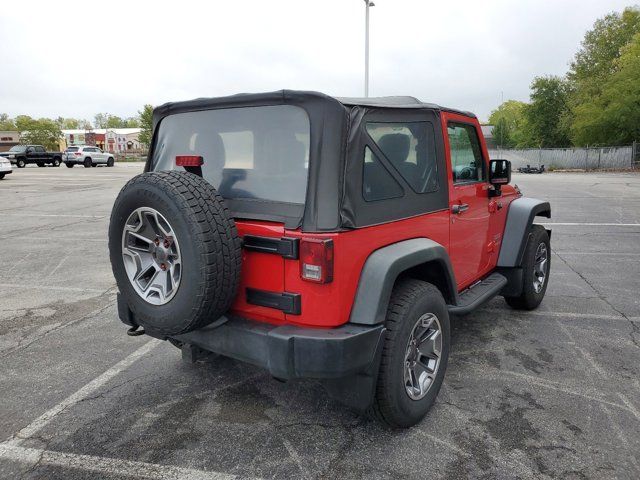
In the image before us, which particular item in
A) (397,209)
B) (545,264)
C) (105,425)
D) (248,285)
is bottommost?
(105,425)

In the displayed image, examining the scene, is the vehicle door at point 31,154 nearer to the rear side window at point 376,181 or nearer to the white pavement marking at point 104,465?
the white pavement marking at point 104,465

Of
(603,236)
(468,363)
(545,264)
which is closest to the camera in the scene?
(468,363)

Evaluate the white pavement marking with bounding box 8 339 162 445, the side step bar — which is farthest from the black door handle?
the white pavement marking with bounding box 8 339 162 445

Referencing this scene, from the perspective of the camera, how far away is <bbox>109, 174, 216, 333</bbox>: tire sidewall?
2383mm

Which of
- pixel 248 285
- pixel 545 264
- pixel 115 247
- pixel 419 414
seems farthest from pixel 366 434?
pixel 545 264

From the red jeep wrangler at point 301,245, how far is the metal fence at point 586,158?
36380 mm

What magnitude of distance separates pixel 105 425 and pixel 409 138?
2.55 metres

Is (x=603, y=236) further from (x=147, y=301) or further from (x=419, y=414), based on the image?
(x=147, y=301)

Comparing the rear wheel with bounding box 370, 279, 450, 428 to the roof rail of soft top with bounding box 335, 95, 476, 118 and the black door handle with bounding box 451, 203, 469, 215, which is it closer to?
the black door handle with bounding box 451, 203, 469, 215

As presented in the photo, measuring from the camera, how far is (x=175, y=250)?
253 cm

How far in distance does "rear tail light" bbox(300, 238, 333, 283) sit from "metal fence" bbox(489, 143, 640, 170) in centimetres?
3702

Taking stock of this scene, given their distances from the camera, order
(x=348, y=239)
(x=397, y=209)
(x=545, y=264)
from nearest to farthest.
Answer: (x=348, y=239) < (x=397, y=209) < (x=545, y=264)

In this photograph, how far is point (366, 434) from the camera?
2.84 m

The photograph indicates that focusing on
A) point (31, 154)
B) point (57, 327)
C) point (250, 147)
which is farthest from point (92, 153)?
point (250, 147)
